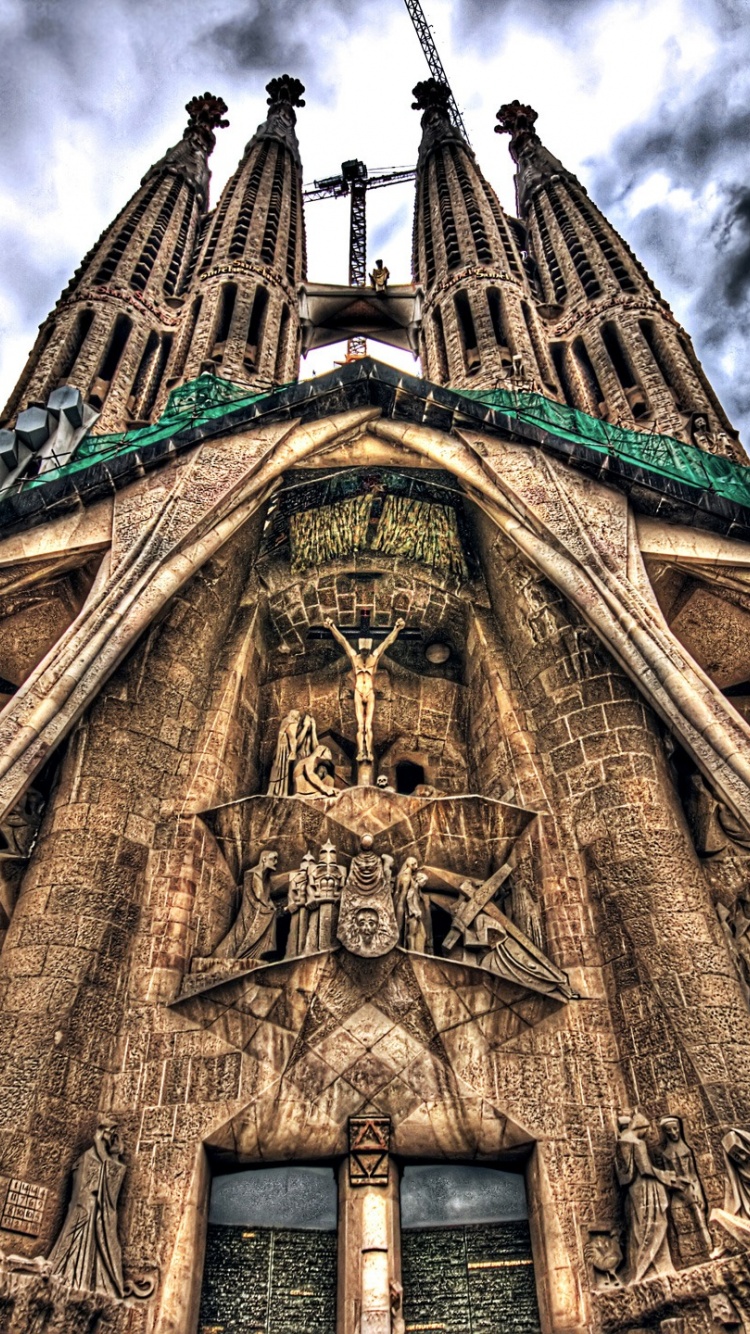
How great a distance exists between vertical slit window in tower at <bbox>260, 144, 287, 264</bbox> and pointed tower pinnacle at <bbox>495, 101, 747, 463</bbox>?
620 centimetres

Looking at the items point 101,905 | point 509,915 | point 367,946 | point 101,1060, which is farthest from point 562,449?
point 101,1060

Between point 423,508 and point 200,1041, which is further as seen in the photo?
point 423,508

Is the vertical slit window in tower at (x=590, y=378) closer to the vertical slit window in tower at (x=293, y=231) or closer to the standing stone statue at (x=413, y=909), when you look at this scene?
the vertical slit window in tower at (x=293, y=231)

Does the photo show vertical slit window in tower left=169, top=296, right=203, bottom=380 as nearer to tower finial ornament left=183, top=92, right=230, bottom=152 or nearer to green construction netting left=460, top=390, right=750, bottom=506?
green construction netting left=460, top=390, right=750, bottom=506

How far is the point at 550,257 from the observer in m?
23.5

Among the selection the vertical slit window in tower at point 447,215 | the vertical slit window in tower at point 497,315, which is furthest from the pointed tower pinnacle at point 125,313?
the vertical slit window in tower at point 497,315

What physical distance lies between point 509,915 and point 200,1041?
3145 mm

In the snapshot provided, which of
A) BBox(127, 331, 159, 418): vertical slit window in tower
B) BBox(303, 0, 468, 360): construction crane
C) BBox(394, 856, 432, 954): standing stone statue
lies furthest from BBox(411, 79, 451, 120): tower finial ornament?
BBox(394, 856, 432, 954): standing stone statue

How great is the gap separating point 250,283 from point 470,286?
457 centimetres

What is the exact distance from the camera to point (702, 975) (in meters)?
8.34

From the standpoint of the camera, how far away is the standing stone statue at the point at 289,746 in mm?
10655

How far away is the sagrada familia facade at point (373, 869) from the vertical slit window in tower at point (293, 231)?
11054mm

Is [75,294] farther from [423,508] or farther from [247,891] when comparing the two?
[247,891]

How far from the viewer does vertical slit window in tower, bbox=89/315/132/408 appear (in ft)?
58.0
